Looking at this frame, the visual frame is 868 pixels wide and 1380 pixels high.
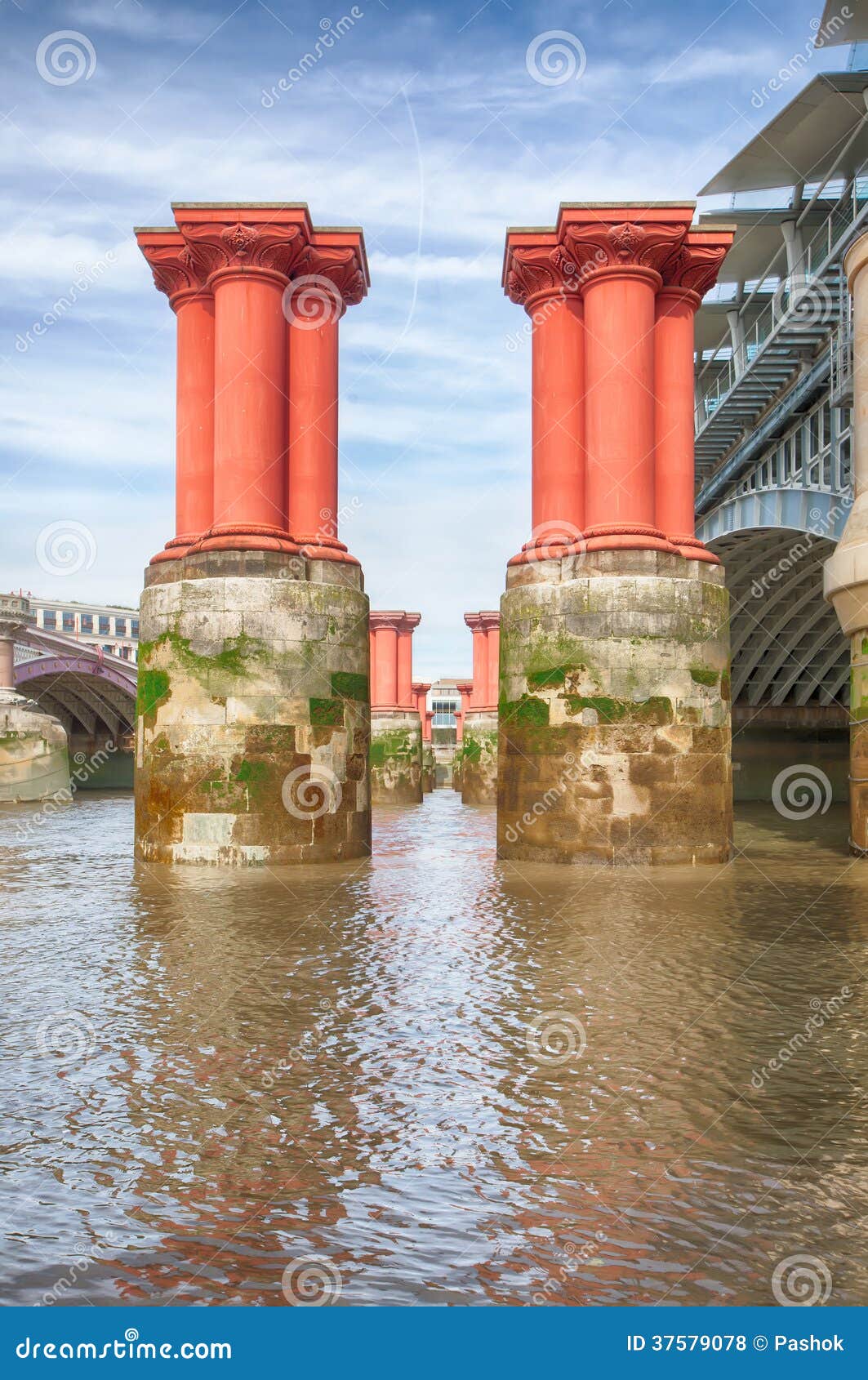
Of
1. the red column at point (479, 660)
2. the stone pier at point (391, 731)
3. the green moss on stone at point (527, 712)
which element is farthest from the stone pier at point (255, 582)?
the red column at point (479, 660)

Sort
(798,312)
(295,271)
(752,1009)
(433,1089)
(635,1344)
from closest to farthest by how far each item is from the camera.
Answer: (635,1344), (433,1089), (752,1009), (295,271), (798,312)

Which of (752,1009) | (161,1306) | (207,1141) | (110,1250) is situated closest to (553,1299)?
(161,1306)

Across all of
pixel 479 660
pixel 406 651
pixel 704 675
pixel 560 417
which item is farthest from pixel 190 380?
pixel 406 651

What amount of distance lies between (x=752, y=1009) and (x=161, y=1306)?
545 cm

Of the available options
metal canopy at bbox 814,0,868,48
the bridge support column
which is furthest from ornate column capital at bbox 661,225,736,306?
metal canopy at bbox 814,0,868,48

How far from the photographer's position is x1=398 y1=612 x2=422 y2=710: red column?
2697 inches

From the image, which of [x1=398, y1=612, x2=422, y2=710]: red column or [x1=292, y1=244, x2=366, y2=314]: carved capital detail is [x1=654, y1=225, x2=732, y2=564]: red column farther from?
[x1=398, y1=612, x2=422, y2=710]: red column

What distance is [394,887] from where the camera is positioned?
1609 cm

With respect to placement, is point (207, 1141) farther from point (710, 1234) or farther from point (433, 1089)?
point (710, 1234)

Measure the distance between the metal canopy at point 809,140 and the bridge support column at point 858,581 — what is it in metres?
16.1

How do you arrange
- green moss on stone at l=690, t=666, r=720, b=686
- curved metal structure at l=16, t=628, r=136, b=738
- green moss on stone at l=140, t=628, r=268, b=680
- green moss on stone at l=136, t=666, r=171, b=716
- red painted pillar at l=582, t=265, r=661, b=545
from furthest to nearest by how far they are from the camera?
curved metal structure at l=16, t=628, r=136, b=738 → red painted pillar at l=582, t=265, r=661, b=545 → green moss on stone at l=690, t=666, r=720, b=686 → green moss on stone at l=136, t=666, r=171, b=716 → green moss on stone at l=140, t=628, r=268, b=680

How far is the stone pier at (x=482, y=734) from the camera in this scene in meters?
54.8

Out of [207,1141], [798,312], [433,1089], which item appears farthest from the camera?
[798,312]

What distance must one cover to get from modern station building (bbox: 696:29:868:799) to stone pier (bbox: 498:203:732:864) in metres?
9.81
